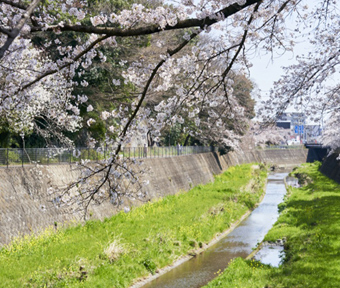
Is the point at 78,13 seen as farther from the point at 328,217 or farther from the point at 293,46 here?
the point at 328,217

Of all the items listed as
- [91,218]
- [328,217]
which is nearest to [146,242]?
[91,218]

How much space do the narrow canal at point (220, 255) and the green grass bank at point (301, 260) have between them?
4.02 feet

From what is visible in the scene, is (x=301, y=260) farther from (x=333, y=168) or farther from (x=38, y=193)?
(x=333, y=168)

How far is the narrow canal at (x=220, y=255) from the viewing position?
54.3ft

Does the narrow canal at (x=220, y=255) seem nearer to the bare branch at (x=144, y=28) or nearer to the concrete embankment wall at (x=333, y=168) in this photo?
the bare branch at (x=144, y=28)

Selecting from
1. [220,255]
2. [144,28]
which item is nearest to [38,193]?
[220,255]

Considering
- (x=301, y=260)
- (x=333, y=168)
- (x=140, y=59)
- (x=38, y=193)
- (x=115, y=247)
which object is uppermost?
(x=140, y=59)

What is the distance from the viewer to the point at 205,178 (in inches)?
1677

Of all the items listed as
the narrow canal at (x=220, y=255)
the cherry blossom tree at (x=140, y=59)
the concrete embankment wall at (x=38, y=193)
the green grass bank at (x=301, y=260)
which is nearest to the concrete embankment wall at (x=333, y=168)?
the narrow canal at (x=220, y=255)

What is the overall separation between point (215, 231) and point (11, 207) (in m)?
10.8

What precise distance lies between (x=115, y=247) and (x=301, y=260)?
6254 mm

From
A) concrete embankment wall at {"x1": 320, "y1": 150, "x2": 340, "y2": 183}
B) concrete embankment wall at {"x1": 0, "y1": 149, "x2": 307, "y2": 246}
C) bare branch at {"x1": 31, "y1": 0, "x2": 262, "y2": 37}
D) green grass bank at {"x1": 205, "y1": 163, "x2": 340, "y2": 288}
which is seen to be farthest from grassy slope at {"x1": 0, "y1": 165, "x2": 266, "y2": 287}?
concrete embankment wall at {"x1": 320, "y1": 150, "x2": 340, "y2": 183}

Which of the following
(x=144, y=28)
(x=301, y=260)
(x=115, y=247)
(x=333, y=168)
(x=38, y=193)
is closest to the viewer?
(x=144, y=28)

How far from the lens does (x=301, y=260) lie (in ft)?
51.8
